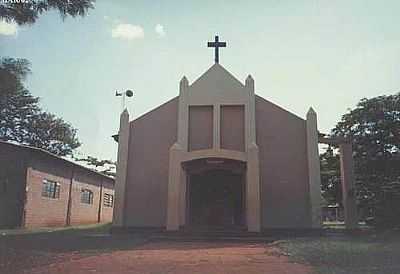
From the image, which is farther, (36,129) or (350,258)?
(36,129)

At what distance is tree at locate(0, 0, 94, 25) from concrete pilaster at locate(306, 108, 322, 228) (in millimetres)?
11873

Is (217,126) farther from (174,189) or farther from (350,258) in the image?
(350,258)

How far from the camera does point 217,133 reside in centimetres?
1773

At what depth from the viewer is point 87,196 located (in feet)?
91.2

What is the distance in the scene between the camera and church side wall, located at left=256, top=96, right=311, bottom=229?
1705 cm

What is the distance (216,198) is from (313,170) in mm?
4620

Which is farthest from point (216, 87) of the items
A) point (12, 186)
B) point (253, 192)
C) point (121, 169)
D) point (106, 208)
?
point (106, 208)

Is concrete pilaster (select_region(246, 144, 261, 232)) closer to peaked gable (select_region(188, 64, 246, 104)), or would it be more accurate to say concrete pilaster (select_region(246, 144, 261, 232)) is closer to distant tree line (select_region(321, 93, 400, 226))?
peaked gable (select_region(188, 64, 246, 104))

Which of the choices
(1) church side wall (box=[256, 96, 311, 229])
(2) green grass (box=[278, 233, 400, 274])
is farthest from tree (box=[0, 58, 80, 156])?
(2) green grass (box=[278, 233, 400, 274])

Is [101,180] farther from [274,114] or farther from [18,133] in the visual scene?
[274,114]

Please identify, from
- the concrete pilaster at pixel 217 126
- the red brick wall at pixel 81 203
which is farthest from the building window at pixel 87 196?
the concrete pilaster at pixel 217 126

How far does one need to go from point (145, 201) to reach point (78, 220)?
1061cm

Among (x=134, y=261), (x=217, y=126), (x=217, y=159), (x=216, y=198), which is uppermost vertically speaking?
(x=217, y=126)

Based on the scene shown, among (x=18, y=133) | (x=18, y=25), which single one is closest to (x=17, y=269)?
(x=18, y=25)
